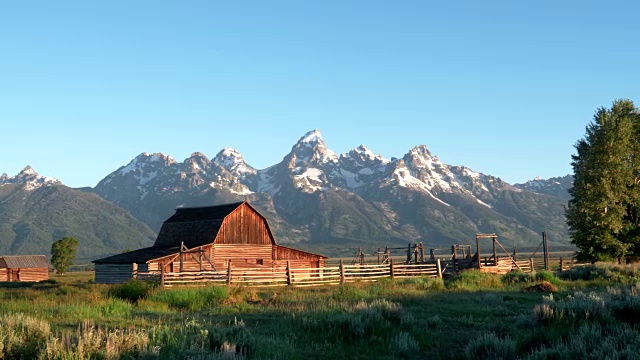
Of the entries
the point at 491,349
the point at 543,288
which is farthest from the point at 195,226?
the point at 491,349

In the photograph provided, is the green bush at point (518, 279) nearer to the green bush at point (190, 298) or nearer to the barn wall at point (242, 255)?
the green bush at point (190, 298)

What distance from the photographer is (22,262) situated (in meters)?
80.2

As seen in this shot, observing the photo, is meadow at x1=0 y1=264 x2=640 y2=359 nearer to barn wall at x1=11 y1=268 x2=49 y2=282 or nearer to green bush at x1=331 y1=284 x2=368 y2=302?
green bush at x1=331 y1=284 x2=368 y2=302

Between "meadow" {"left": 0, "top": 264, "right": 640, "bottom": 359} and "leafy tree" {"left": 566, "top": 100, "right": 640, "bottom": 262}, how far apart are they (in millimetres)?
19159

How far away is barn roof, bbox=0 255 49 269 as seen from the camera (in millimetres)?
78312

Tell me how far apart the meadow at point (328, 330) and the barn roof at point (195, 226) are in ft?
95.7

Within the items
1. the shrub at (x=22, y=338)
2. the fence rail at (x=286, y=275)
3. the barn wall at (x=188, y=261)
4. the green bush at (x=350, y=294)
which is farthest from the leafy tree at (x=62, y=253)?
the shrub at (x=22, y=338)

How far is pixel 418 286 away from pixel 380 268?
40.6ft

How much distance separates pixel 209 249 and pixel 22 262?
1704 inches

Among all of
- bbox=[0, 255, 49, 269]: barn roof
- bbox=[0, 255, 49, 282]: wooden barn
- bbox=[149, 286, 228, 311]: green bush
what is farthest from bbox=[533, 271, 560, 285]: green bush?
bbox=[0, 255, 49, 269]: barn roof

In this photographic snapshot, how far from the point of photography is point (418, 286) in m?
28.7

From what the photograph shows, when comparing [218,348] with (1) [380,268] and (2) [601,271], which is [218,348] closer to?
(2) [601,271]

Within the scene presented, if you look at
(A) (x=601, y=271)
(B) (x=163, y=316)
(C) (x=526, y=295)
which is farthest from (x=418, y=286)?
(B) (x=163, y=316)

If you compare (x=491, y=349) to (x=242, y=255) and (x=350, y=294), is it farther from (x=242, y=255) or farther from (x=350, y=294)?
(x=242, y=255)
